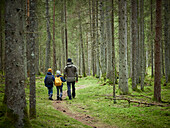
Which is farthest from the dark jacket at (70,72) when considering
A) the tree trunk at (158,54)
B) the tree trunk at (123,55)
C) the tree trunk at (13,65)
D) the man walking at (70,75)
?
the tree trunk at (13,65)

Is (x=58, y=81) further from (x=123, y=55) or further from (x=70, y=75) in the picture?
(x=123, y=55)

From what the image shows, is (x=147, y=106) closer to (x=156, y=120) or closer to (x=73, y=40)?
(x=156, y=120)

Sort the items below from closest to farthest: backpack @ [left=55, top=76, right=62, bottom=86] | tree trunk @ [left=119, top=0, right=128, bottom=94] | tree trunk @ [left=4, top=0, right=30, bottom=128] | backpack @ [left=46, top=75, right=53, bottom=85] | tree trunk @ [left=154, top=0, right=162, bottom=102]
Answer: tree trunk @ [left=4, top=0, right=30, bottom=128]
tree trunk @ [left=154, top=0, right=162, bottom=102]
backpack @ [left=46, top=75, right=53, bottom=85]
backpack @ [left=55, top=76, right=62, bottom=86]
tree trunk @ [left=119, top=0, right=128, bottom=94]

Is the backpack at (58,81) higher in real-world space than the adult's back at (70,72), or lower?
lower

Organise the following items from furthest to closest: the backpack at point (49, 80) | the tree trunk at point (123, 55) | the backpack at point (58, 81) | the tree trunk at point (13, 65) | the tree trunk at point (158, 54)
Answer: the tree trunk at point (123, 55)
the backpack at point (58, 81)
the backpack at point (49, 80)
the tree trunk at point (158, 54)
the tree trunk at point (13, 65)

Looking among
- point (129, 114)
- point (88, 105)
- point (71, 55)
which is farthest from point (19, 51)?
point (71, 55)

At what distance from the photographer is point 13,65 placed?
348cm

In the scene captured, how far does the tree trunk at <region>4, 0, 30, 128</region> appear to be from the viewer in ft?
11.3

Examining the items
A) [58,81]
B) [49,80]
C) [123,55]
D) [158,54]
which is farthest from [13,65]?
[123,55]

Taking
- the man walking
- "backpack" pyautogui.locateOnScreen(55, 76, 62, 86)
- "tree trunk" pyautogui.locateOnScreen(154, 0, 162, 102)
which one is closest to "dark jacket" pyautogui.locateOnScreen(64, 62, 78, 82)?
the man walking

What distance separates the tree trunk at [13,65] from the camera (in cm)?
346

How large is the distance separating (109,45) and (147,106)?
9.38 meters

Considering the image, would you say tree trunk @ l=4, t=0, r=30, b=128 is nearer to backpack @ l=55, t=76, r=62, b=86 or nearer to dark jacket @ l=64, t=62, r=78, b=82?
backpack @ l=55, t=76, r=62, b=86

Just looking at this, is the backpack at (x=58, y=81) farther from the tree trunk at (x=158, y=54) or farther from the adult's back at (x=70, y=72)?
the tree trunk at (x=158, y=54)
